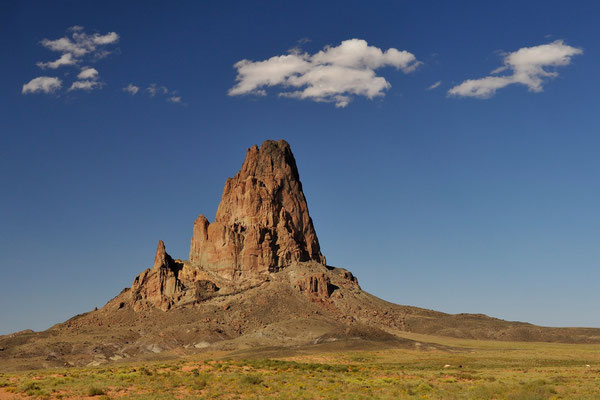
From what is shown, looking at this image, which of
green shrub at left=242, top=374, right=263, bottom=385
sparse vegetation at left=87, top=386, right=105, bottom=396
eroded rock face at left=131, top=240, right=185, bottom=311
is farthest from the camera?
eroded rock face at left=131, top=240, right=185, bottom=311

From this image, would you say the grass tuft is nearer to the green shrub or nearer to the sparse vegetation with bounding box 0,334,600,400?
the sparse vegetation with bounding box 0,334,600,400

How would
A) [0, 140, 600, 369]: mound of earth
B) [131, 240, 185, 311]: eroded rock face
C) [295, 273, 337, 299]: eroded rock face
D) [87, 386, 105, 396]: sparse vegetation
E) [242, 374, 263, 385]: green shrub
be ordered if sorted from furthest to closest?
[295, 273, 337, 299]: eroded rock face, [131, 240, 185, 311]: eroded rock face, [0, 140, 600, 369]: mound of earth, [242, 374, 263, 385]: green shrub, [87, 386, 105, 396]: sparse vegetation

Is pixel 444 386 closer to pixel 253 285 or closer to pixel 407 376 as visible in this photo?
pixel 407 376

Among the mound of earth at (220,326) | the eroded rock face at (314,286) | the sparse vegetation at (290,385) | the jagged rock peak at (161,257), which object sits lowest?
the sparse vegetation at (290,385)

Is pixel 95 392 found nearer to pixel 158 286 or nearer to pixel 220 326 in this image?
pixel 220 326

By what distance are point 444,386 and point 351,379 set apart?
363 inches

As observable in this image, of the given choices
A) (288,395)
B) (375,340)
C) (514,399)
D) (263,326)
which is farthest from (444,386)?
(263,326)

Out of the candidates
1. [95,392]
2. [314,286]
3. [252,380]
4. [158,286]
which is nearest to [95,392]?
[95,392]

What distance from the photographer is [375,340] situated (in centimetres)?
15225

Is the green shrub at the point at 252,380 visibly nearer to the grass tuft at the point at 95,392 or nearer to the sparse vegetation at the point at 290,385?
the sparse vegetation at the point at 290,385

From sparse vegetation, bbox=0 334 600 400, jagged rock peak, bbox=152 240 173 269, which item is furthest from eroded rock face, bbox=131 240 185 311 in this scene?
sparse vegetation, bbox=0 334 600 400

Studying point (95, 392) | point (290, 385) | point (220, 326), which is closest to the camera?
point (95, 392)

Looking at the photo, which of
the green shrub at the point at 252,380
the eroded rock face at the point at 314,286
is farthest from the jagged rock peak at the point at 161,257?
the green shrub at the point at 252,380

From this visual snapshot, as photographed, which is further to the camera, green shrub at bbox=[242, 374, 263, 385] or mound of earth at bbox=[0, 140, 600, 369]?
mound of earth at bbox=[0, 140, 600, 369]
